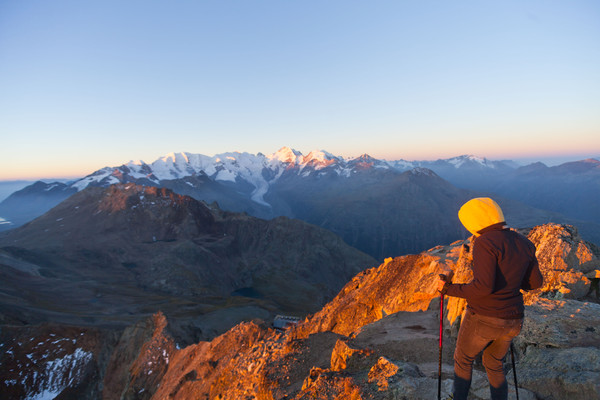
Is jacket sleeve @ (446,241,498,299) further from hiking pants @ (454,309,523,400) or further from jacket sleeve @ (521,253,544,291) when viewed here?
jacket sleeve @ (521,253,544,291)

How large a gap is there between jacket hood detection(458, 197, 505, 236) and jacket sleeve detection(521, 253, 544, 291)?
Result: 75 cm

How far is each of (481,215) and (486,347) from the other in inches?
82.7

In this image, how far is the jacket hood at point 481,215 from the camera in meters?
4.36

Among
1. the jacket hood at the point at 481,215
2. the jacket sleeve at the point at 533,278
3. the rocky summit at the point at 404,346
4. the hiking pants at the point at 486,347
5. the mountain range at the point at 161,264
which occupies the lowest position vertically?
the mountain range at the point at 161,264

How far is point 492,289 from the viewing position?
4082 millimetres

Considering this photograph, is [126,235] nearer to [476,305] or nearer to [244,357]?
[244,357]

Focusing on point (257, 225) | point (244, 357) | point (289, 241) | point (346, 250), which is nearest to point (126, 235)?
point (257, 225)

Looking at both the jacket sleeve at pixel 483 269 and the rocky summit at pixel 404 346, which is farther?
the rocky summit at pixel 404 346

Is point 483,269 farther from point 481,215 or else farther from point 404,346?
point 404,346

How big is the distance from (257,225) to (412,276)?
147m

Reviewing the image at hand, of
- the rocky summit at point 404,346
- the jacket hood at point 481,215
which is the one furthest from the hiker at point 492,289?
the rocky summit at point 404,346

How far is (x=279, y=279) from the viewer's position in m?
127

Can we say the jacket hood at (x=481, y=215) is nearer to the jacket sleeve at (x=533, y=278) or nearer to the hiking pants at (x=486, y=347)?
the jacket sleeve at (x=533, y=278)

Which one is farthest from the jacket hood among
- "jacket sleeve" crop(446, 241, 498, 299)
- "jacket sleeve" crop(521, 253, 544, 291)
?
"jacket sleeve" crop(521, 253, 544, 291)
